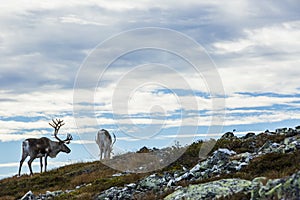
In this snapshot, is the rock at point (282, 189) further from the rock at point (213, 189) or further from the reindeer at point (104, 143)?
the reindeer at point (104, 143)

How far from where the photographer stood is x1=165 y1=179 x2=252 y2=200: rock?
14.0 meters

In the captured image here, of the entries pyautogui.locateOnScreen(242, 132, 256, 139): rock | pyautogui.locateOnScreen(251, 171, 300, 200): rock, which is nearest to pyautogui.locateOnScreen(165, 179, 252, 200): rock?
pyautogui.locateOnScreen(251, 171, 300, 200): rock

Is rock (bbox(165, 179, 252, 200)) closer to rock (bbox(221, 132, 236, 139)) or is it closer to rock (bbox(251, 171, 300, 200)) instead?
rock (bbox(251, 171, 300, 200))

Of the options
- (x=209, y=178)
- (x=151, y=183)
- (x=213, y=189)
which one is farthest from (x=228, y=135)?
(x=213, y=189)

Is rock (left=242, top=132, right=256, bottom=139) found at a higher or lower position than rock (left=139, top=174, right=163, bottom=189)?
higher

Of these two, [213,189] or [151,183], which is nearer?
[213,189]

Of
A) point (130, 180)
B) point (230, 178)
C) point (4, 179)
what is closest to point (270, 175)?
point (230, 178)

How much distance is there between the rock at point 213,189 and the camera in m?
14.0

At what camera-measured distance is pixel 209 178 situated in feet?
54.5

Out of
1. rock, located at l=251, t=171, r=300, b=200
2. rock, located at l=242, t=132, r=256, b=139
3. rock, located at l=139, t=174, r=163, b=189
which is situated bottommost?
rock, located at l=139, t=174, r=163, b=189

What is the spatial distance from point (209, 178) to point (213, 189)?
2.21 meters

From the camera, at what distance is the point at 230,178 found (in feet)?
50.9

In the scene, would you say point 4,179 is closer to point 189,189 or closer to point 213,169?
point 213,169

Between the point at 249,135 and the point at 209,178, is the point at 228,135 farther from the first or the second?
the point at 209,178
